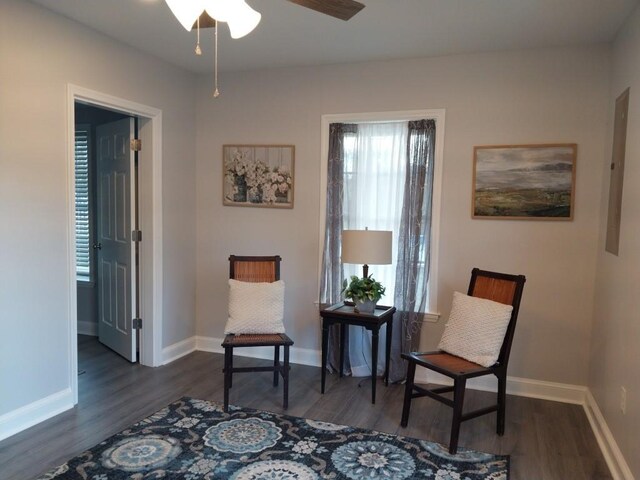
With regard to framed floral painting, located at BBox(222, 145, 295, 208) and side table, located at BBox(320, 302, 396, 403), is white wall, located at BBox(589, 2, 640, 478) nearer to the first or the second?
side table, located at BBox(320, 302, 396, 403)

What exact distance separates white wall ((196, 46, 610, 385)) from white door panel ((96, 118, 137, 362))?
2.31ft

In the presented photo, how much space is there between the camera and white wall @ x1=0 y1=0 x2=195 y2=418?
2.79 meters

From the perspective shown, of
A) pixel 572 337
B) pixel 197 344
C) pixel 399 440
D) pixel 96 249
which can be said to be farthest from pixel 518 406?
pixel 96 249

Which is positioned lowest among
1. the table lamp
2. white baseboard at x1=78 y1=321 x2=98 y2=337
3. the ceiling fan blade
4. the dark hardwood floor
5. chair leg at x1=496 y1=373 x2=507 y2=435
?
the dark hardwood floor

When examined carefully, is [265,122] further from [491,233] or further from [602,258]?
[602,258]

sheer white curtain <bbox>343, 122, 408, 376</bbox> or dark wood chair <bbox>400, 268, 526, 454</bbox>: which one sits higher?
sheer white curtain <bbox>343, 122, 408, 376</bbox>

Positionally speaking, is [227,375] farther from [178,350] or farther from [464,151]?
[464,151]

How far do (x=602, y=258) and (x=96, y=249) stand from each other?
4.40 m

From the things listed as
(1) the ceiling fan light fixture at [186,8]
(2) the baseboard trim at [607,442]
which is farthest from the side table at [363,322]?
(1) the ceiling fan light fixture at [186,8]

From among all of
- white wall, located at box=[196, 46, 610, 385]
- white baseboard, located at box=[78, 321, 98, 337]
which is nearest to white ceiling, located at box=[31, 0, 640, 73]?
white wall, located at box=[196, 46, 610, 385]

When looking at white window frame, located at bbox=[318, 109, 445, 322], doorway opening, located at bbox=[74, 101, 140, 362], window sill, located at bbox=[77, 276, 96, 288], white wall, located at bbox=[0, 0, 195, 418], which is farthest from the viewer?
window sill, located at bbox=[77, 276, 96, 288]

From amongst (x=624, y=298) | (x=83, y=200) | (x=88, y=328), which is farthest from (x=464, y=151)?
(x=88, y=328)

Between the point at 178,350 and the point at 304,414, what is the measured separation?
5.38 feet

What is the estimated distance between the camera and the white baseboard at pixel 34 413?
9.28 ft
